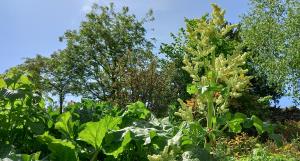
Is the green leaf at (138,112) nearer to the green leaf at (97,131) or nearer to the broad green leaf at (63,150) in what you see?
the green leaf at (97,131)

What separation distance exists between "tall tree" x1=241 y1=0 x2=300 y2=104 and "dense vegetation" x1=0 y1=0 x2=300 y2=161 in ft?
0.15

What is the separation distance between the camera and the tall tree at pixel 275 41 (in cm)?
2219

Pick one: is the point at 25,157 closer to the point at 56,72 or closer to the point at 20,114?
the point at 20,114

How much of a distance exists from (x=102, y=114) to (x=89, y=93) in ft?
92.8

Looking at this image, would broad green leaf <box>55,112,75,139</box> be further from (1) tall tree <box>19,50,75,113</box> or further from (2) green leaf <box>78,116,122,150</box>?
(1) tall tree <box>19,50,75,113</box>

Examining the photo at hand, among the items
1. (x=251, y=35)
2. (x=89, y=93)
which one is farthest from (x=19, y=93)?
(x=89, y=93)

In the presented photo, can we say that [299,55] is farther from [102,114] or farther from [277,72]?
[102,114]

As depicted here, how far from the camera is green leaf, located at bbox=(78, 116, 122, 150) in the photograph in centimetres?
334

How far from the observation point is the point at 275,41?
902 inches

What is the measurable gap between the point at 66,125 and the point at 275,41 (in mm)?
20380

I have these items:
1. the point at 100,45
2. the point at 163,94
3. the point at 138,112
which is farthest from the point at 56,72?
the point at 138,112

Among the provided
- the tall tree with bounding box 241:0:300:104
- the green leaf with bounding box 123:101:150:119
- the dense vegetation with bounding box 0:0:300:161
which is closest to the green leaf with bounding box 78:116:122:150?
the dense vegetation with bounding box 0:0:300:161

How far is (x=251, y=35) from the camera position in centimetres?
2372

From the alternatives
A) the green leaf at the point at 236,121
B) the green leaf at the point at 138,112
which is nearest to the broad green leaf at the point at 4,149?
the green leaf at the point at 138,112
